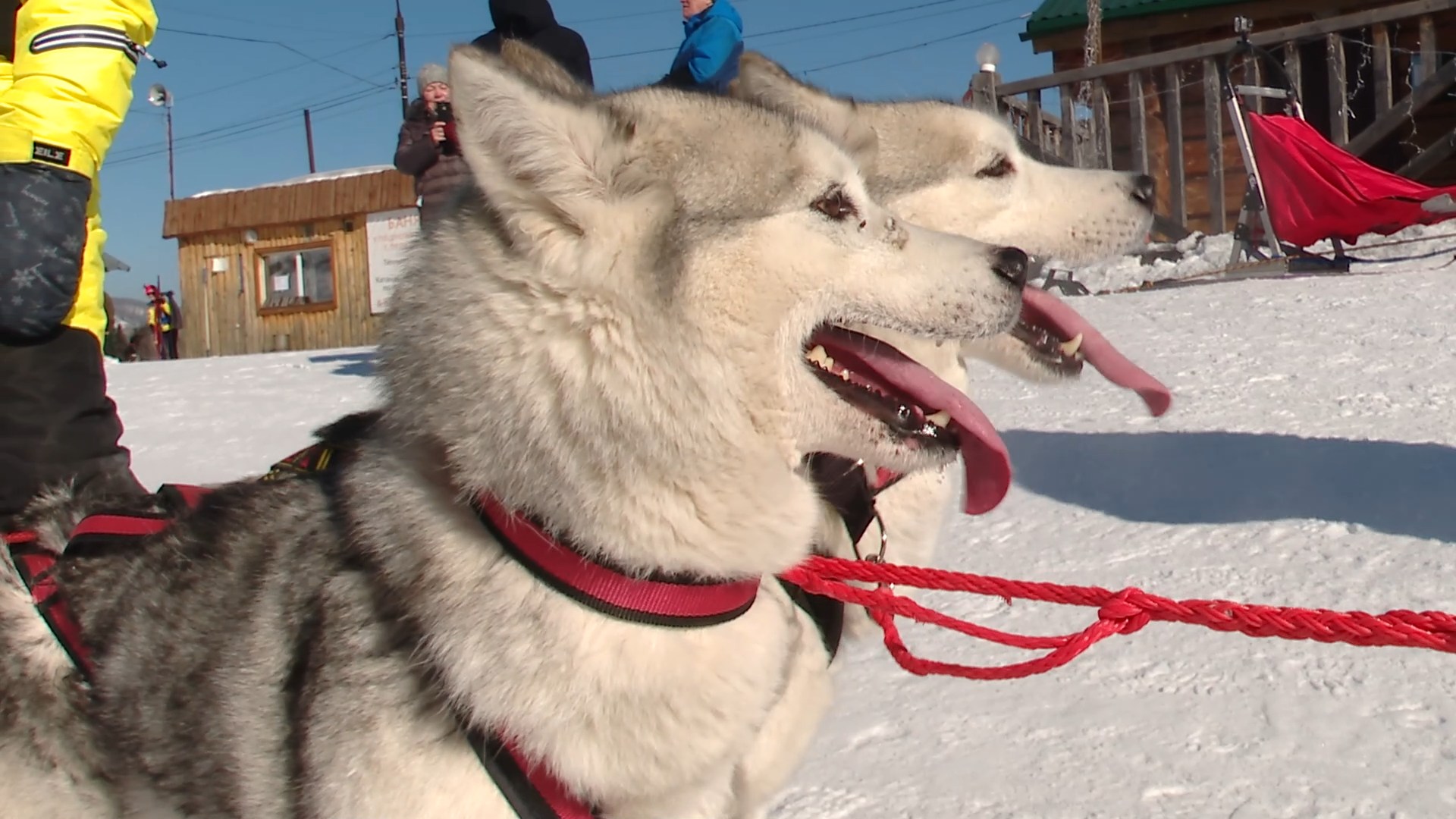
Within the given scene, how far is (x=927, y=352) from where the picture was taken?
2461 mm

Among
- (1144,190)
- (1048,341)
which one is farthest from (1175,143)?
(1048,341)

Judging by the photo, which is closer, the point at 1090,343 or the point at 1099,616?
the point at 1099,616

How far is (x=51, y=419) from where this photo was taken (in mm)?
2307

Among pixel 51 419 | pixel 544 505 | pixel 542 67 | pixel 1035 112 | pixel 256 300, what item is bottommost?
pixel 544 505

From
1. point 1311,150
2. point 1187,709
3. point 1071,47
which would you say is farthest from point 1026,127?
point 1187,709

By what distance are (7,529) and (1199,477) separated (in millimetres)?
3791

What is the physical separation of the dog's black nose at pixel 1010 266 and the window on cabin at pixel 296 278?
60.4 feet

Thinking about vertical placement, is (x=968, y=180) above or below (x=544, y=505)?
above

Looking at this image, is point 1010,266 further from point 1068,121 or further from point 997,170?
point 1068,121

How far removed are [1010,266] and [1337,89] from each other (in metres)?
9.23

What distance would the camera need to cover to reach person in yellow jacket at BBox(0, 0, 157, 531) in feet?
7.09

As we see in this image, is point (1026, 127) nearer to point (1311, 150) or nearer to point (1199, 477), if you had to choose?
point (1311, 150)

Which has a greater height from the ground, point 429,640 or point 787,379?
point 787,379

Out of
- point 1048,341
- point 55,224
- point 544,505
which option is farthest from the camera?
point 1048,341
